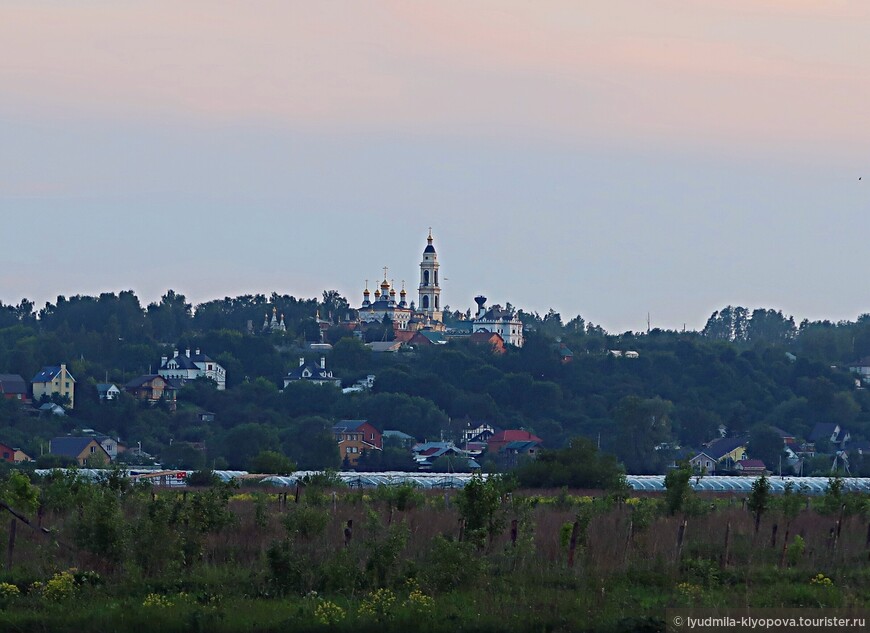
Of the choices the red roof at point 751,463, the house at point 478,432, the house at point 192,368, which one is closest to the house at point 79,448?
the house at point 478,432

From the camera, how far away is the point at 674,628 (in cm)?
2258

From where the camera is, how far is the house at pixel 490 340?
159 m

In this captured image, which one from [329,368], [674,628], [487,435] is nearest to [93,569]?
[674,628]

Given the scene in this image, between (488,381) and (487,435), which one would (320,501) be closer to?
(487,435)

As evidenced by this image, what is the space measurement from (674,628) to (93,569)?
10.7 metres

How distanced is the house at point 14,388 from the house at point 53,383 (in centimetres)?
89

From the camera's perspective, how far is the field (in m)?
24.7

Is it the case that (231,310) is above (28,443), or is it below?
above

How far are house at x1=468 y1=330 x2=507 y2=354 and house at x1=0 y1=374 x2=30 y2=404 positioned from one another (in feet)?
147

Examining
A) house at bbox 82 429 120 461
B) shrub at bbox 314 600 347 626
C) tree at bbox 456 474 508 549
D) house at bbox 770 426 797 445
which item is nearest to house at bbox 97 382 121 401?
house at bbox 82 429 120 461

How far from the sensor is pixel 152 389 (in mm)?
135375

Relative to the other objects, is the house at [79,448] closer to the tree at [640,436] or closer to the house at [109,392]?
the house at [109,392]

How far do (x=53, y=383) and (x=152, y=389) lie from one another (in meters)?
7.86

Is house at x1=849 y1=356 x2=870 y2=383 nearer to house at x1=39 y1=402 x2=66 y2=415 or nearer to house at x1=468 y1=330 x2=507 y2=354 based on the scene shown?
house at x1=468 y1=330 x2=507 y2=354
